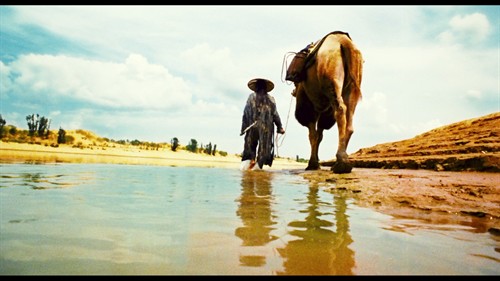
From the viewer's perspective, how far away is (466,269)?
0.99m

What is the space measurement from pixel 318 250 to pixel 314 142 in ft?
18.6

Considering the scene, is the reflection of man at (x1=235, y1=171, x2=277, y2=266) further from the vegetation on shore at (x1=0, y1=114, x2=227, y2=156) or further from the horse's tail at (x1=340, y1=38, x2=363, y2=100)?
the vegetation on shore at (x1=0, y1=114, x2=227, y2=156)

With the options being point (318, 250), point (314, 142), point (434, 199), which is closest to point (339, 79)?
point (314, 142)

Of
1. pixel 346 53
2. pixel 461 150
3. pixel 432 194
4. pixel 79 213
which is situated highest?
pixel 346 53

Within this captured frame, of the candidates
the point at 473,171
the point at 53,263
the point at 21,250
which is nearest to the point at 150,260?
the point at 53,263

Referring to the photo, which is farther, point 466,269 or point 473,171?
point 473,171

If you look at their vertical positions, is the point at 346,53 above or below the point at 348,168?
above

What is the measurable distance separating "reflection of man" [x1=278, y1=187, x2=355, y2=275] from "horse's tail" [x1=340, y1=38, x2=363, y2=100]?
3.69 m

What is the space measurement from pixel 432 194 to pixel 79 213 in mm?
2479

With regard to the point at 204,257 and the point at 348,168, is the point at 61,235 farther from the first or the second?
the point at 348,168

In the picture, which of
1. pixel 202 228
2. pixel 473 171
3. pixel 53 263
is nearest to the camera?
pixel 53 263

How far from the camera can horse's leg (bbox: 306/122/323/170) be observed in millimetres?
6422

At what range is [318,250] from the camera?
1130 millimetres

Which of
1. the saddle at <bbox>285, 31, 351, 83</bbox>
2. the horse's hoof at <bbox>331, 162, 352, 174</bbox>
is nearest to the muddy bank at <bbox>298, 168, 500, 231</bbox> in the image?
the horse's hoof at <bbox>331, 162, 352, 174</bbox>
